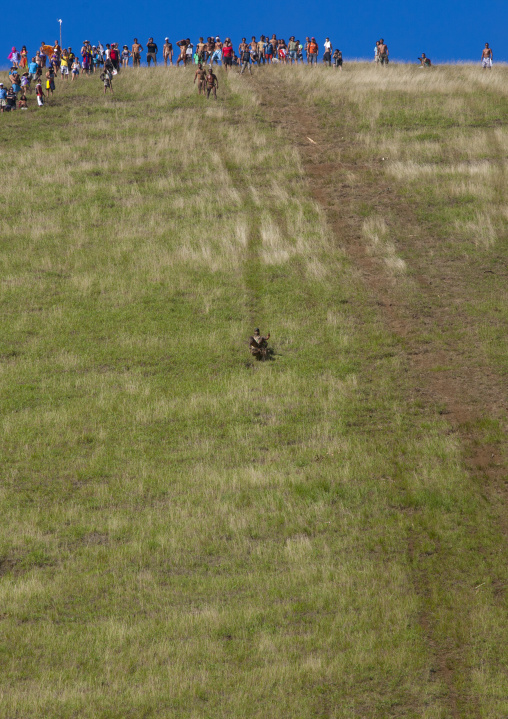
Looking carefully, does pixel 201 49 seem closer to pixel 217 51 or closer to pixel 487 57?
pixel 217 51

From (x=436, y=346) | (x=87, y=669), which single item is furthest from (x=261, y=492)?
(x=436, y=346)

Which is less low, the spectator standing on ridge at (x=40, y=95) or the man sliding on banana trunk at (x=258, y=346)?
the spectator standing on ridge at (x=40, y=95)

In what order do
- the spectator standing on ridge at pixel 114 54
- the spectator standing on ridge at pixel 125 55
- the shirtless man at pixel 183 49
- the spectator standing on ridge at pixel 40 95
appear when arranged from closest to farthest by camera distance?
1. the spectator standing on ridge at pixel 40 95
2. the spectator standing on ridge at pixel 114 54
3. the shirtless man at pixel 183 49
4. the spectator standing on ridge at pixel 125 55

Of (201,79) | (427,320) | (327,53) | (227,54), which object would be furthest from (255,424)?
(327,53)

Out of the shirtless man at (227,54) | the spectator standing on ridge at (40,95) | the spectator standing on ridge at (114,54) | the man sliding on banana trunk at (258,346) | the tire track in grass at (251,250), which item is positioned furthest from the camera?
the shirtless man at (227,54)

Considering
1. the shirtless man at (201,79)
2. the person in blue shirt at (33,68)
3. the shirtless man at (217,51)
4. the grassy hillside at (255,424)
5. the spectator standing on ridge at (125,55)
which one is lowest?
the grassy hillside at (255,424)

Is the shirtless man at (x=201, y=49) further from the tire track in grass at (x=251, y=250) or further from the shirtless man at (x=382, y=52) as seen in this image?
the tire track in grass at (x=251, y=250)

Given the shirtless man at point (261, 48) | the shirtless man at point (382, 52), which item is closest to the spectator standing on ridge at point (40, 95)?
the shirtless man at point (261, 48)
